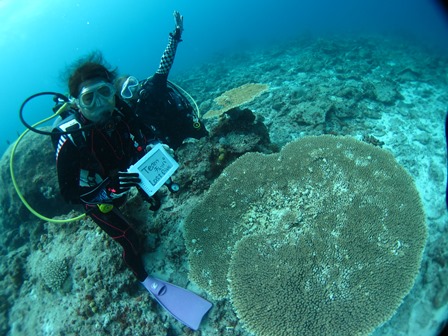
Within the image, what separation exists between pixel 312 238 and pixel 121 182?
260 cm

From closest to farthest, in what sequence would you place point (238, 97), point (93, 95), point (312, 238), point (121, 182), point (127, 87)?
1. point (121, 182)
2. point (93, 95)
3. point (312, 238)
4. point (127, 87)
5. point (238, 97)

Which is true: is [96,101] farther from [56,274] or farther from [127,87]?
[56,274]

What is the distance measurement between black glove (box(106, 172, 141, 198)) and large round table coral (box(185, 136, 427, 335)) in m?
1.54

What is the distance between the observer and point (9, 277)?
6.68 metres

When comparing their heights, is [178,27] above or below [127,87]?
above

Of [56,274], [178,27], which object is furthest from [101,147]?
[178,27]

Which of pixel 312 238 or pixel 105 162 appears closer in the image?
pixel 312 238

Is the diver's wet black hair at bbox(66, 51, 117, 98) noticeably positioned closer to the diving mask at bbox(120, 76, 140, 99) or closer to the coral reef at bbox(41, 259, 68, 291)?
the diving mask at bbox(120, 76, 140, 99)

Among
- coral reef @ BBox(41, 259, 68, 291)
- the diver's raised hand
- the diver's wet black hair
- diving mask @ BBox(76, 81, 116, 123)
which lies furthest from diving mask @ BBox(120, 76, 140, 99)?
coral reef @ BBox(41, 259, 68, 291)

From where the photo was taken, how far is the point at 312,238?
3500mm

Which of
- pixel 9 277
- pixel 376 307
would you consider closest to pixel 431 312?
pixel 376 307

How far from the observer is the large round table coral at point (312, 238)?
3035mm

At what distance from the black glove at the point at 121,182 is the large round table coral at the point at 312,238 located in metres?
1.54

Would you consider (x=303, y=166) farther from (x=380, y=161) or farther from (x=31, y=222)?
(x=31, y=222)
